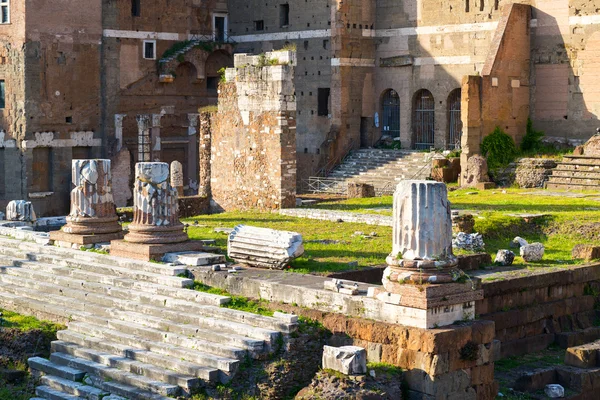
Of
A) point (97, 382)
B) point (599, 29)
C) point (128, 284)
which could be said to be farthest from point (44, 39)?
point (97, 382)

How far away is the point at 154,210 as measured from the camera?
15.8 metres

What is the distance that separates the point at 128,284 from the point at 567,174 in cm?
1532

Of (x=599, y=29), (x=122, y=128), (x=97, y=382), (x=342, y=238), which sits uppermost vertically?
(x=599, y=29)

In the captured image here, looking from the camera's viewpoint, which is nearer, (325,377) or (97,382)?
(325,377)

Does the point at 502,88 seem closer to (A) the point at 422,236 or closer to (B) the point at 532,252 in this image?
(B) the point at 532,252

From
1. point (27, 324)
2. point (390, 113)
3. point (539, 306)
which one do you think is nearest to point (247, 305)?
point (27, 324)

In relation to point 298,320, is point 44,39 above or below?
above

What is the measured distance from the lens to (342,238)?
18484mm

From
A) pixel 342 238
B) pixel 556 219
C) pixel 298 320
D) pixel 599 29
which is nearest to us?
pixel 298 320

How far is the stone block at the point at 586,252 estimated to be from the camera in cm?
1744

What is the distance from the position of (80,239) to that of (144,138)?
62.9ft

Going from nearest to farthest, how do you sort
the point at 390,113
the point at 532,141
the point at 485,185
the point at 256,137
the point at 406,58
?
the point at 256,137
the point at 485,185
the point at 532,141
the point at 406,58
the point at 390,113

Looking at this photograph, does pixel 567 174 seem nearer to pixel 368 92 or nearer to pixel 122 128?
pixel 368 92

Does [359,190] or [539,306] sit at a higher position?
[359,190]
